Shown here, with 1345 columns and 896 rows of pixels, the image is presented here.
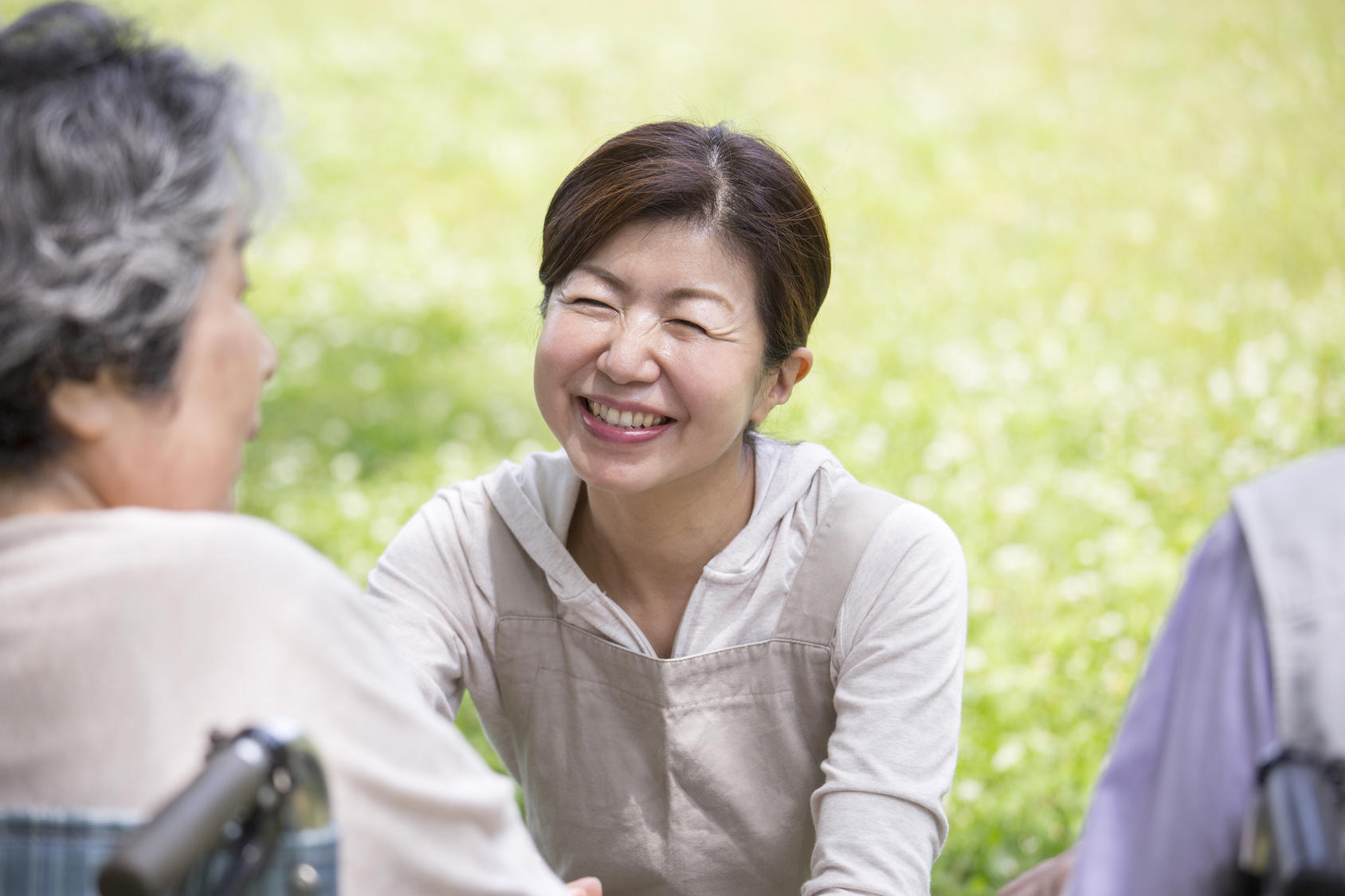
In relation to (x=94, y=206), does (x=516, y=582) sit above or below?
below

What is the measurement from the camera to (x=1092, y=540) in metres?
4.86

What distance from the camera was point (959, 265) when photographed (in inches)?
299

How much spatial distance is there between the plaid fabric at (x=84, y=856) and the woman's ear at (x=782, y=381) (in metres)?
1.29

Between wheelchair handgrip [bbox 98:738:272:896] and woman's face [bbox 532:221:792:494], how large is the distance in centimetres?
108

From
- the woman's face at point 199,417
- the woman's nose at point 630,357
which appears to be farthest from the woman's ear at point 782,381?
the woman's face at point 199,417

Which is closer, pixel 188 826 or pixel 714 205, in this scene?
pixel 188 826

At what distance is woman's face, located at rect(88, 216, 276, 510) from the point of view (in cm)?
139

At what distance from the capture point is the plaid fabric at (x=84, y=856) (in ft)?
3.99

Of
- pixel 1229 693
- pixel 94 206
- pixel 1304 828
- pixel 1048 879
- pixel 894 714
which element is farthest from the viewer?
pixel 894 714

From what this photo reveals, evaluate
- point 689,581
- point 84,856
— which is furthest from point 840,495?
point 84,856

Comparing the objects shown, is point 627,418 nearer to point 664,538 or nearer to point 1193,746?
point 664,538

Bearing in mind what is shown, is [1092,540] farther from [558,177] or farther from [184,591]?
[558,177]

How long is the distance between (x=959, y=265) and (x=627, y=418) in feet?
18.7

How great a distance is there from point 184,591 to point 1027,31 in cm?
1084
